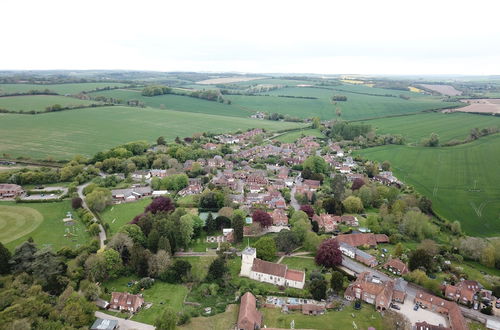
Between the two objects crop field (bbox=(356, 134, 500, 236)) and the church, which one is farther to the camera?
crop field (bbox=(356, 134, 500, 236))

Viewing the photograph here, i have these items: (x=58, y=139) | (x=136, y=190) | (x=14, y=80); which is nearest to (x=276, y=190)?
(x=136, y=190)

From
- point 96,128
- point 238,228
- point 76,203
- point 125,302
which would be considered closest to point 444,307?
point 238,228

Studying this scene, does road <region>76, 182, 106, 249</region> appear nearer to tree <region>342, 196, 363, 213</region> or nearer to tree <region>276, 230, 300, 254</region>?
tree <region>276, 230, 300, 254</region>

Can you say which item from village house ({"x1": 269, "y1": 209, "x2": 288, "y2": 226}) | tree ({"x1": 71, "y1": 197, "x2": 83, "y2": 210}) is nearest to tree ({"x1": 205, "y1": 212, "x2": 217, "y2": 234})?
village house ({"x1": 269, "y1": 209, "x2": 288, "y2": 226})

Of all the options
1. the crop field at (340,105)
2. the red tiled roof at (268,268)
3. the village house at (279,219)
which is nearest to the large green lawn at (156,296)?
the red tiled roof at (268,268)

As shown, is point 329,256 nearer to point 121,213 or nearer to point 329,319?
point 329,319

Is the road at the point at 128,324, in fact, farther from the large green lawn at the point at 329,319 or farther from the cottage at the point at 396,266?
the cottage at the point at 396,266
